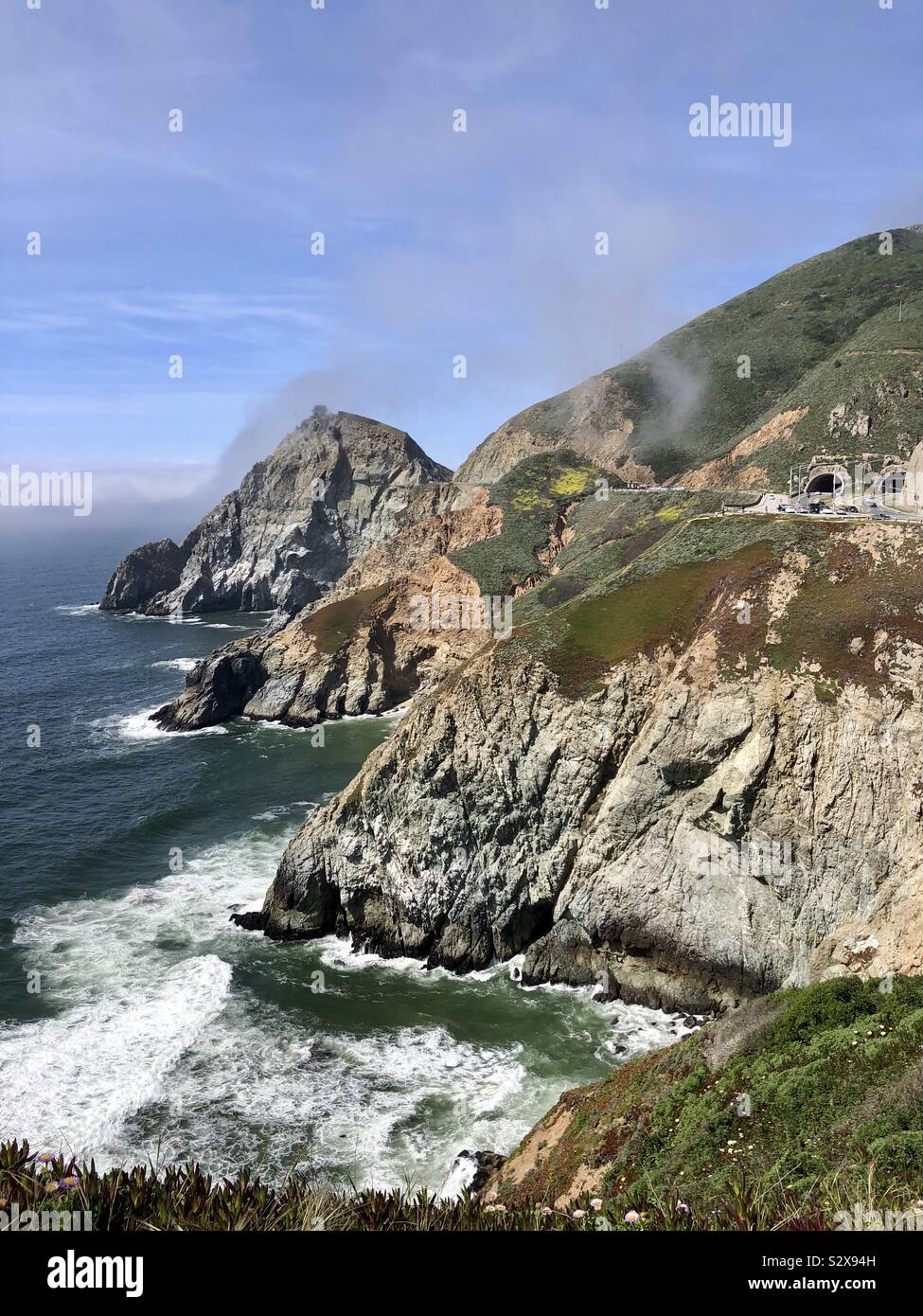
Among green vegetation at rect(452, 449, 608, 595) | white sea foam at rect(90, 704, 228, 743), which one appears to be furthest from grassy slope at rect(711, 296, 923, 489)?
white sea foam at rect(90, 704, 228, 743)

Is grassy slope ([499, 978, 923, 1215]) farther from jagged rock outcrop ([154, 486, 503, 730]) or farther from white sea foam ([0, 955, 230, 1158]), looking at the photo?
jagged rock outcrop ([154, 486, 503, 730])

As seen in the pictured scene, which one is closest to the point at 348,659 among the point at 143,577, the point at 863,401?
the point at 863,401

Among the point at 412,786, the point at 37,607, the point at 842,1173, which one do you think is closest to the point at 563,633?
the point at 412,786

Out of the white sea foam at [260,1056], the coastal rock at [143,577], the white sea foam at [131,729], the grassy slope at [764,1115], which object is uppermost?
the coastal rock at [143,577]

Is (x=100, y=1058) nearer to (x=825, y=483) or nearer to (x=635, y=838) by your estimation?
(x=635, y=838)

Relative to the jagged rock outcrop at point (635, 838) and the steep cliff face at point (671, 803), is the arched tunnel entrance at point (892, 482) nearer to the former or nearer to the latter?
the steep cliff face at point (671, 803)

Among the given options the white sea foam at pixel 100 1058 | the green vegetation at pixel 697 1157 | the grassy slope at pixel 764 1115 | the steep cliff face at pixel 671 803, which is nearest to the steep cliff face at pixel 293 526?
the steep cliff face at pixel 671 803
